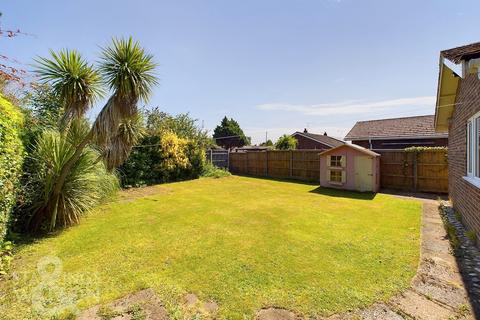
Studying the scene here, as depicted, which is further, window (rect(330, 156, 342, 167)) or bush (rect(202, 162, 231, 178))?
bush (rect(202, 162, 231, 178))

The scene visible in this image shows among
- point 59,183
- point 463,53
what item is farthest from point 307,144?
point 59,183

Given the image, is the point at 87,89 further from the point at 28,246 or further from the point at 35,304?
the point at 35,304

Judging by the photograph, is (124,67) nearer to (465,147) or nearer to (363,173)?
(465,147)

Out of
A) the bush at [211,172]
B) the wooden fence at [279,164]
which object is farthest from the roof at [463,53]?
the bush at [211,172]

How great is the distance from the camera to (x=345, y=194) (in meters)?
9.94

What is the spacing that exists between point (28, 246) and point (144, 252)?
2.35 m

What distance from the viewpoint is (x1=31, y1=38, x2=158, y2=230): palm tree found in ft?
17.0

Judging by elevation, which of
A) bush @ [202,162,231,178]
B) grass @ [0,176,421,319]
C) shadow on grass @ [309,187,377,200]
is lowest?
grass @ [0,176,421,319]

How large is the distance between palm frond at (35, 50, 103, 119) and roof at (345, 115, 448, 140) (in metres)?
17.7

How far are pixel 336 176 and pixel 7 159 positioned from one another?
37.7 feet

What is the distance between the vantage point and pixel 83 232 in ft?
16.9

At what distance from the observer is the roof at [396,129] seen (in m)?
15.3

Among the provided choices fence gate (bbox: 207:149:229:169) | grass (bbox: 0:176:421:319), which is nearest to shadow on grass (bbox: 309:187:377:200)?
grass (bbox: 0:176:421:319)

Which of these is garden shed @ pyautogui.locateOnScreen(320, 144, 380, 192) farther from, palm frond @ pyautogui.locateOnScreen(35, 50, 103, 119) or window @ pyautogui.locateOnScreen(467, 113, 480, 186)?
palm frond @ pyautogui.locateOnScreen(35, 50, 103, 119)
